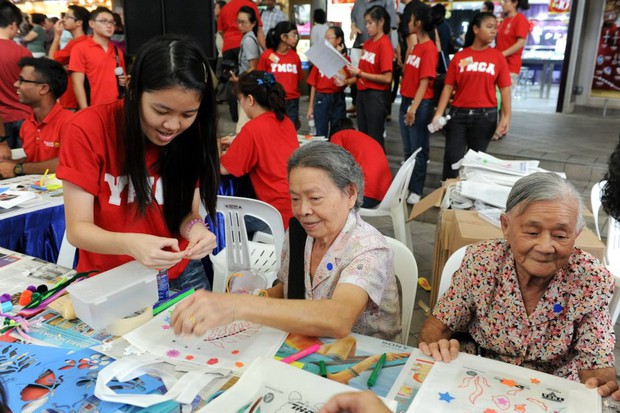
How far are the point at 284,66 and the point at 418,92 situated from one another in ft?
5.63

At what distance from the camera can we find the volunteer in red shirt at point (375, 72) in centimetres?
480

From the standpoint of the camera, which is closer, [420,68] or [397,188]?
[397,188]

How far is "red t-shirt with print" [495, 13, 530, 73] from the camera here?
5582 millimetres

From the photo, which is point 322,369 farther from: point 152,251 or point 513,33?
point 513,33

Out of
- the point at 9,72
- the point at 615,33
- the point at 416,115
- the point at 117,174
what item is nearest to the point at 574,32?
the point at 615,33

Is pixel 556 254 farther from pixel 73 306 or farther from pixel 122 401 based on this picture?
pixel 73 306

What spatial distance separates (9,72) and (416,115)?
364 centimetres

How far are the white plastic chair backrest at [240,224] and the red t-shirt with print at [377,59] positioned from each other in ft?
9.42

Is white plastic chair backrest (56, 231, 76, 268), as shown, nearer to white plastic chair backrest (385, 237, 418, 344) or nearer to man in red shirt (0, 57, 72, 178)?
man in red shirt (0, 57, 72, 178)

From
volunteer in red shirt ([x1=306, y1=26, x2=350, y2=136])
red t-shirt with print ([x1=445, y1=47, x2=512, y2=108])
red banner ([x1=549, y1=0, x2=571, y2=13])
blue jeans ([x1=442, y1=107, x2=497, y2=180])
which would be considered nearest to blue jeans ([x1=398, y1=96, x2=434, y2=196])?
blue jeans ([x1=442, y1=107, x2=497, y2=180])

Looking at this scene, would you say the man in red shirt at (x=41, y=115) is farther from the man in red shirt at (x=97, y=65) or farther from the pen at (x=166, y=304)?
the pen at (x=166, y=304)

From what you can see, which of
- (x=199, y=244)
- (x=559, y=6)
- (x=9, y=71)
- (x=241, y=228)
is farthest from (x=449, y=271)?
(x=559, y=6)

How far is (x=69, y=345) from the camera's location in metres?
1.23

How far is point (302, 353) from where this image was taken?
3.96 ft
